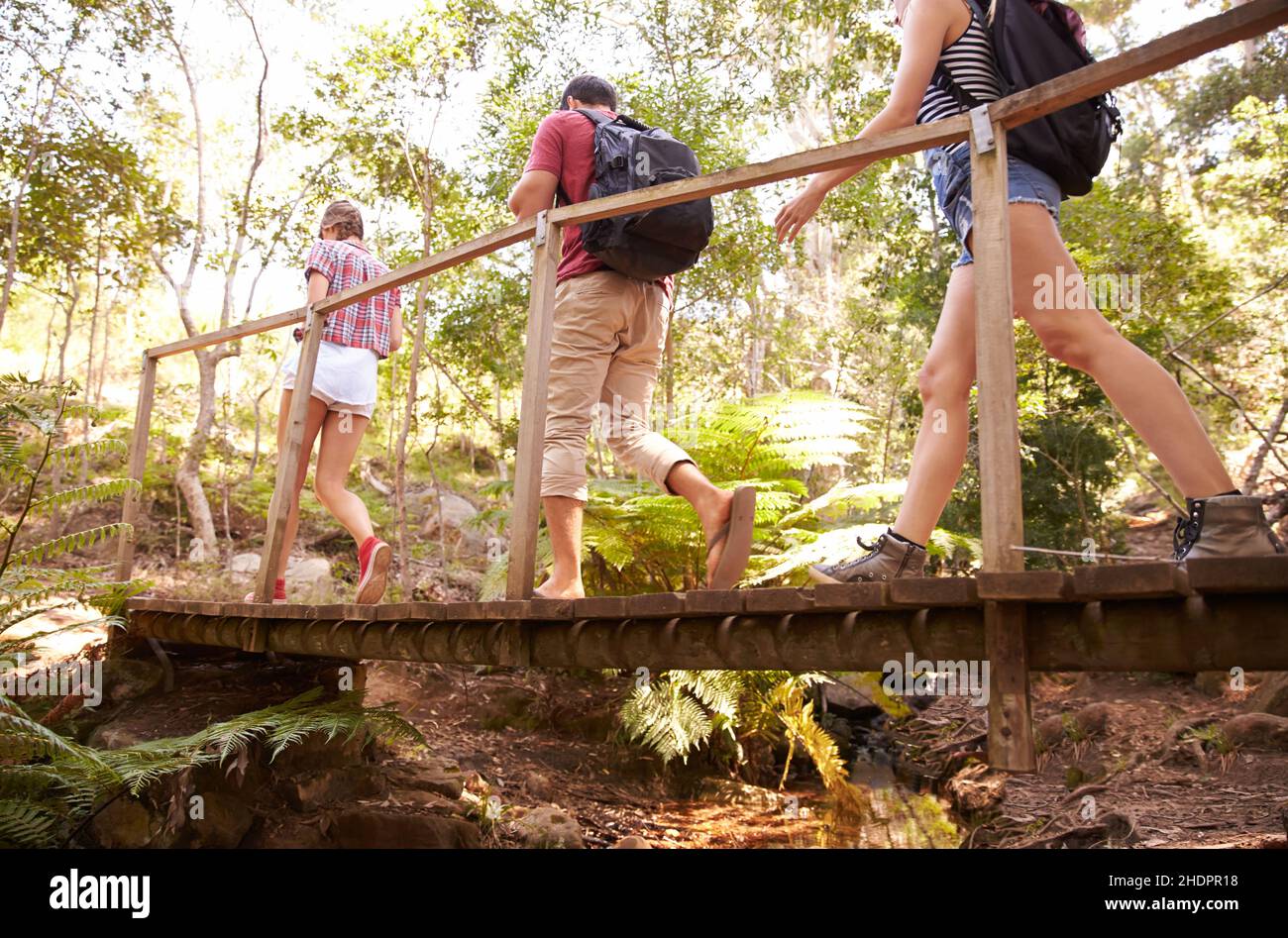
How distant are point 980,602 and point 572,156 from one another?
6.61 ft

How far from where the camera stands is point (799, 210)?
245cm

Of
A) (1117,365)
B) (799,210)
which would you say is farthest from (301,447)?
(1117,365)

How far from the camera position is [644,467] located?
296cm

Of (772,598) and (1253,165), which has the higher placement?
(1253,165)

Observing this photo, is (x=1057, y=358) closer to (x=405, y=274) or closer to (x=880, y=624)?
(x=880, y=624)

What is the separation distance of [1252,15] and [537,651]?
2.51 metres

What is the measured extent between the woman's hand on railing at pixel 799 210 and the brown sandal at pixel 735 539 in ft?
2.51

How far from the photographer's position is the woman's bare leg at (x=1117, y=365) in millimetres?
1927

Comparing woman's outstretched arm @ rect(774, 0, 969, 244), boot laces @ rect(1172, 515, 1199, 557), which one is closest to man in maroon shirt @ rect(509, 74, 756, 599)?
woman's outstretched arm @ rect(774, 0, 969, 244)

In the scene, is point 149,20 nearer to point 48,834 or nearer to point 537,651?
point 48,834
